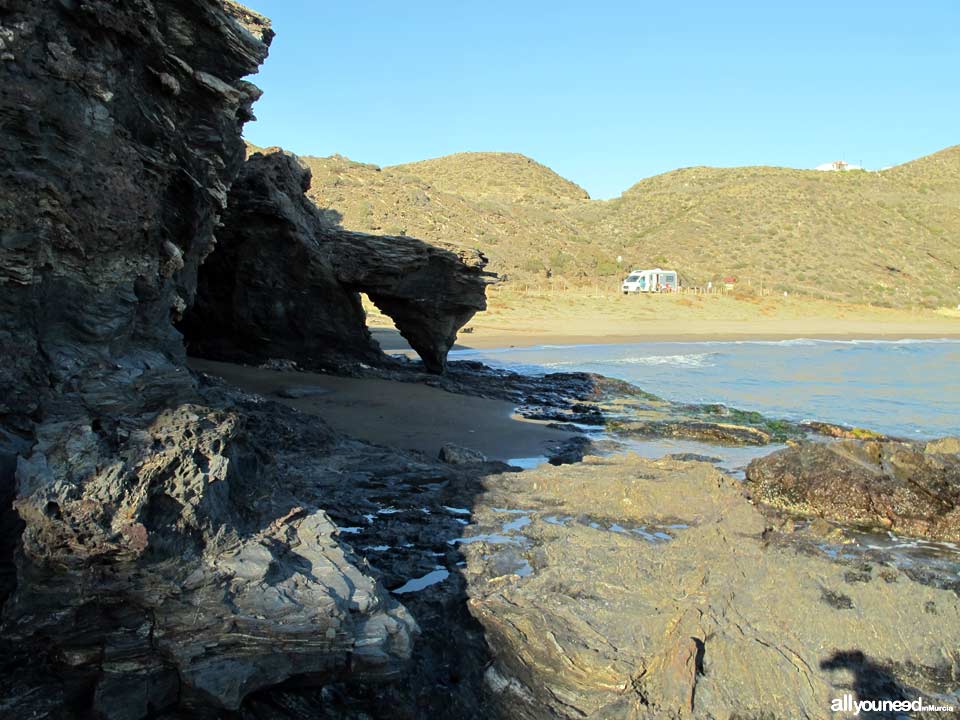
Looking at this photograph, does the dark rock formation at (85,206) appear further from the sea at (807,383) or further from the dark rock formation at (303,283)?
the dark rock formation at (303,283)

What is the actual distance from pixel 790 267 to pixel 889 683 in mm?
45657

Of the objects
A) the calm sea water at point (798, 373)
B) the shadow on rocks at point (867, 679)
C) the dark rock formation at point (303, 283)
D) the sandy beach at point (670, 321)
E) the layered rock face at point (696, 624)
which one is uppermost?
the dark rock formation at point (303, 283)

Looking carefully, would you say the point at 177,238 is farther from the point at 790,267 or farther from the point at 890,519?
the point at 790,267

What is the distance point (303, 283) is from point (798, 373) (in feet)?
41.3

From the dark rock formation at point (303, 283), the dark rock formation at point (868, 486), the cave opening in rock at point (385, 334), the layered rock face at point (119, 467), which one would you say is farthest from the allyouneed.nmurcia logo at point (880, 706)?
the cave opening in rock at point (385, 334)

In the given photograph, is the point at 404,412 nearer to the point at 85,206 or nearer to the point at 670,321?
the point at 85,206

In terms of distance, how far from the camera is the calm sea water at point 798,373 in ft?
43.8

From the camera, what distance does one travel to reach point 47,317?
3.89m

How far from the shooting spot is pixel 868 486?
6727 millimetres

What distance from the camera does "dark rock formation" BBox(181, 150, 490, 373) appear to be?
12.2 metres

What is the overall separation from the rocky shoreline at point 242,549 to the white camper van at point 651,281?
2893 centimetres

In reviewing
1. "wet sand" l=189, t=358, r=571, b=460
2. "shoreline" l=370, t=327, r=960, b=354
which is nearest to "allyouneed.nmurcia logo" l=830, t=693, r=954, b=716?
"wet sand" l=189, t=358, r=571, b=460

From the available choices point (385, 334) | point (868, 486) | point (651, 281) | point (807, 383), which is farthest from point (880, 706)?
point (651, 281)

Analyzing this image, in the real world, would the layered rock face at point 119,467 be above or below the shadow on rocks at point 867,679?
above
